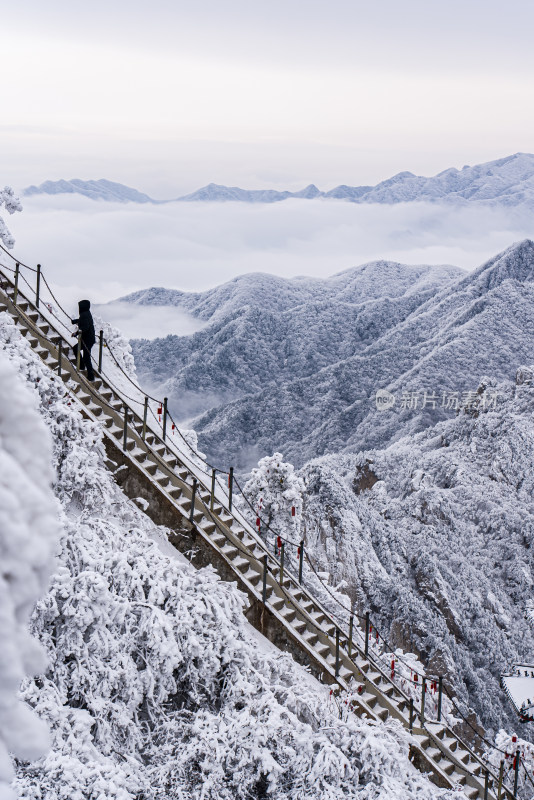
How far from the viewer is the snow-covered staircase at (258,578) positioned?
13734mm

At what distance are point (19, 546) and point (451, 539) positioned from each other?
163 feet

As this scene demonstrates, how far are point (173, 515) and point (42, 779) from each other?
5812 millimetres

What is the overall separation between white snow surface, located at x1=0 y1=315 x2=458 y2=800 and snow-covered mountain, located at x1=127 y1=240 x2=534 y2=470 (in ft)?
301

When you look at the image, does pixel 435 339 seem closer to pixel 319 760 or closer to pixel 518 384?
pixel 518 384

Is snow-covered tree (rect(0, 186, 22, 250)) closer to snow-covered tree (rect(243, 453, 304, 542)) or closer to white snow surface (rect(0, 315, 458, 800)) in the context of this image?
snow-covered tree (rect(243, 453, 304, 542))

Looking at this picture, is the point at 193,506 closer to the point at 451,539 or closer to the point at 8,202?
the point at 8,202

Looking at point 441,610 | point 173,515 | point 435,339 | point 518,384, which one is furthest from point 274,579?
point 435,339

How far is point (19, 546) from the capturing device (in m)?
2.97

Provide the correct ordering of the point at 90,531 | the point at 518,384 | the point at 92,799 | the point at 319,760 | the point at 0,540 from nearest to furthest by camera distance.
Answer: the point at 0,540 < the point at 92,799 < the point at 319,760 < the point at 90,531 < the point at 518,384

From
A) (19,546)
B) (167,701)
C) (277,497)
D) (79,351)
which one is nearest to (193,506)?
(167,701)

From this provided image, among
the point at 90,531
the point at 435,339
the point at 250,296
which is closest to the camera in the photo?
the point at 90,531

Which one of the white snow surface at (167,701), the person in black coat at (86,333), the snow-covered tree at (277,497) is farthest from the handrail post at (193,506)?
the snow-covered tree at (277,497)

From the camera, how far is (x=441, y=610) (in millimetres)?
40031

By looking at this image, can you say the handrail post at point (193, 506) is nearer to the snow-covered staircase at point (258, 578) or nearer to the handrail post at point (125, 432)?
the snow-covered staircase at point (258, 578)
